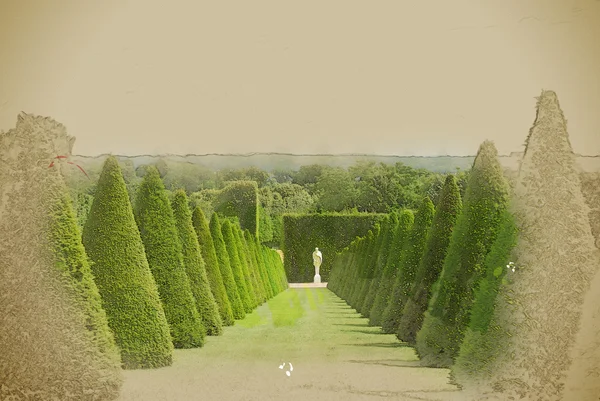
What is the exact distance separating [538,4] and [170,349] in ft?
23.7

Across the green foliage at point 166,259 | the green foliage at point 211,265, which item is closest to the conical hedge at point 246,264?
the green foliage at point 211,265

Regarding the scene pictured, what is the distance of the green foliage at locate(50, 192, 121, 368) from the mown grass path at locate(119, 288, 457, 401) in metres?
0.75

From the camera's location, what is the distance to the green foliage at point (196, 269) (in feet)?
44.0

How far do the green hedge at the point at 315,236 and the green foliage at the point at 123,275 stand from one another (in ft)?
8.56

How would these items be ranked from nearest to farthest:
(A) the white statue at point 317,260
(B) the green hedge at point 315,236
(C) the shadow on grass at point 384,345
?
(C) the shadow on grass at point 384,345, (B) the green hedge at point 315,236, (A) the white statue at point 317,260

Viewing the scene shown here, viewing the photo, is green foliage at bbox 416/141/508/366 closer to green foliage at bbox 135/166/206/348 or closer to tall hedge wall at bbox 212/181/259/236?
tall hedge wall at bbox 212/181/259/236

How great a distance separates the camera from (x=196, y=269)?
45.1ft

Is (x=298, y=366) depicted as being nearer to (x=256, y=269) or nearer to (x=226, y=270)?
(x=256, y=269)

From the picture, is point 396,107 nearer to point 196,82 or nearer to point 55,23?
point 196,82

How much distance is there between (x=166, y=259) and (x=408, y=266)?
150 inches

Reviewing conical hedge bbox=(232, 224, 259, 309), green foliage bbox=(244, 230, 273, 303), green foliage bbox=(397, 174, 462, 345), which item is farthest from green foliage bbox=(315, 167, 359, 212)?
conical hedge bbox=(232, 224, 259, 309)

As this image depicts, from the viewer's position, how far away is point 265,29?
40.0 ft

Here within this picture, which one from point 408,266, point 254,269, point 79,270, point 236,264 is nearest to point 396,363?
point 408,266

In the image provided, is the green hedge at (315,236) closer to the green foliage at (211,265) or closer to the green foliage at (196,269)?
the green foliage at (211,265)
